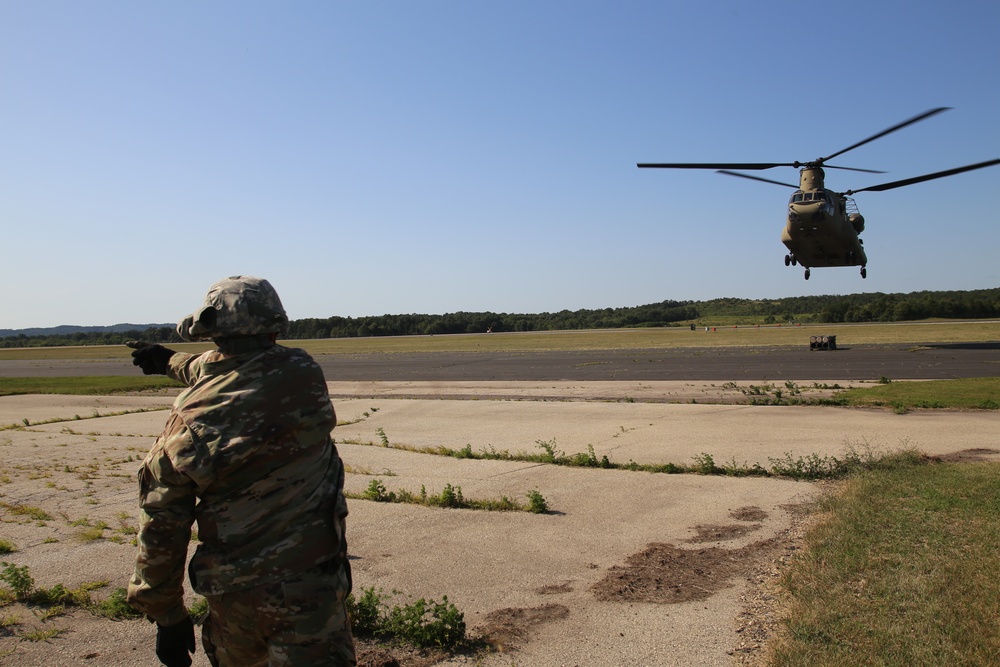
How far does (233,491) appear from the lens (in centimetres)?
288

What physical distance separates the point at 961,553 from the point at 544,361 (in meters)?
33.9

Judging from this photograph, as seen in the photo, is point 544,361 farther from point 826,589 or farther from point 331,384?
point 826,589

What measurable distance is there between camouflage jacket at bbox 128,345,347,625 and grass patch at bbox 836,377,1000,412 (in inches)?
604

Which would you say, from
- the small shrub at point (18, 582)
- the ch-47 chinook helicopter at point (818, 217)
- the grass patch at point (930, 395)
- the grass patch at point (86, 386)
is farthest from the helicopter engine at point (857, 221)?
the small shrub at point (18, 582)

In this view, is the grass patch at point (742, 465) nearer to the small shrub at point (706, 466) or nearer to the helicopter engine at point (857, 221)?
the small shrub at point (706, 466)

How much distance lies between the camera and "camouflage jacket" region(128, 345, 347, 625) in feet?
9.19

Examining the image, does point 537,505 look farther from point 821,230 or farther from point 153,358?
point 821,230

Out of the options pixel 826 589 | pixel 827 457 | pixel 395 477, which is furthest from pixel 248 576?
pixel 827 457

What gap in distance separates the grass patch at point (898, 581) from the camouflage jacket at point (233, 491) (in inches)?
114

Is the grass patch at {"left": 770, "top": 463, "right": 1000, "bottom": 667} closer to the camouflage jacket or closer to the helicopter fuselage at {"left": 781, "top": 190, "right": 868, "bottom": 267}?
the camouflage jacket

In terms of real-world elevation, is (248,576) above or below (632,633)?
above

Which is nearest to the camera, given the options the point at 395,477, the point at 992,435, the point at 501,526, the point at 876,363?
the point at 501,526

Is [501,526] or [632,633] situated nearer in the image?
[632,633]

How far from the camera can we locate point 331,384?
29375 millimetres
